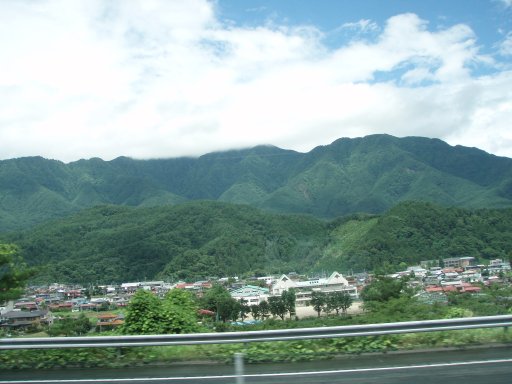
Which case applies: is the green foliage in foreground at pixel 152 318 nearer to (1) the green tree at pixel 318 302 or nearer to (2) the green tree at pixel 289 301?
(2) the green tree at pixel 289 301

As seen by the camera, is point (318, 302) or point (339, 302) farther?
point (318, 302)

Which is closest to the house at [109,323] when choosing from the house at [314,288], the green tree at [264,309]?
the green tree at [264,309]

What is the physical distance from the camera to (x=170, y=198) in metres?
123

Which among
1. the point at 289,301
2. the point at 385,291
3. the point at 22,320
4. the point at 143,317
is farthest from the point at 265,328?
the point at 22,320

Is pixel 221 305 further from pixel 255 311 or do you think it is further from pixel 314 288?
pixel 314 288

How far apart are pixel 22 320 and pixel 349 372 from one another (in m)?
8.84

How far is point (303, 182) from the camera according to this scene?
126 m

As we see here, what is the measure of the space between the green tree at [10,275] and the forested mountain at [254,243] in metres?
17.3

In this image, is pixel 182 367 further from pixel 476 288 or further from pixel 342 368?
pixel 476 288

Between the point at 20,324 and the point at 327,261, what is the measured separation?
26.5 m

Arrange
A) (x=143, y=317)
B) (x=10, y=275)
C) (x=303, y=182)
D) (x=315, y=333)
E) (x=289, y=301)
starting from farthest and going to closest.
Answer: (x=303, y=182) < (x=289, y=301) < (x=10, y=275) < (x=143, y=317) < (x=315, y=333)

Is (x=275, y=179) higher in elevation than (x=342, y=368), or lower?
higher

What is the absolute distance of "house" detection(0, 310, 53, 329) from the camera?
11.1 meters

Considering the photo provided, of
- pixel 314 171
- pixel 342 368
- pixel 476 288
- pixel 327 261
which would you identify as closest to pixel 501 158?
pixel 314 171
